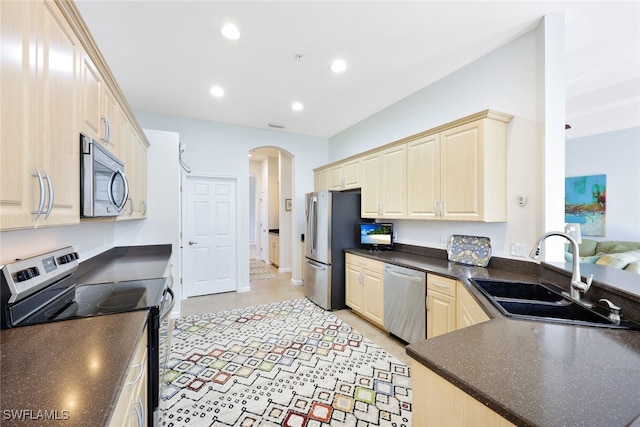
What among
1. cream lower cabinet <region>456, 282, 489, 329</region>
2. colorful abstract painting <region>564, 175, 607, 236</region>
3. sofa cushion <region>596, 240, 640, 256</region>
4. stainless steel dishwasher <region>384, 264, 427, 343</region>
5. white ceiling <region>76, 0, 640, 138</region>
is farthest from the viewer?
colorful abstract painting <region>564, 175, 607, 236</region>

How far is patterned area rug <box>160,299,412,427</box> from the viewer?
184cm

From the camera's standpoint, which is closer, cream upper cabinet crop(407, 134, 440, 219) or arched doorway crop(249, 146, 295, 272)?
cream upper cabinet crop(407, 134, 440, 219)

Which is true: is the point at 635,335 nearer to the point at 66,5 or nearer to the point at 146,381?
the point at 146,381

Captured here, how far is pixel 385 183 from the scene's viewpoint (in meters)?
3.39

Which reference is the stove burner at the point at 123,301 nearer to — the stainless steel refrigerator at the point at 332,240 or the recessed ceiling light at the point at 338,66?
the stainless steel refrigerator at the point at 332,240

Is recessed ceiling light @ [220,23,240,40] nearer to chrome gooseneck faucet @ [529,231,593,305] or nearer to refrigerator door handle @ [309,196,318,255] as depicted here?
refrigerator door handle @ [309,196,318,255]

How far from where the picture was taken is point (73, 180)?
3.92 feet

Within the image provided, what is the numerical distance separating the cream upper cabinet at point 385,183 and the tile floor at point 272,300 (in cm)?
139

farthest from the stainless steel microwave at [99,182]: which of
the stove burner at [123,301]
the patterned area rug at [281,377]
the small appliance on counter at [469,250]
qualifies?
the small appliance on counter at [469,250]

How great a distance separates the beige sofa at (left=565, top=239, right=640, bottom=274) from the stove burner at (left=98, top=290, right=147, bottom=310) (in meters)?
4.53

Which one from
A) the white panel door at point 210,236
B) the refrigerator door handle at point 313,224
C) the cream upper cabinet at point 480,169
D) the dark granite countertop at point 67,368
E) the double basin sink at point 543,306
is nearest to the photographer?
the dark granite countertop at point 67,368

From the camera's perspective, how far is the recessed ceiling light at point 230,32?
7.31ft

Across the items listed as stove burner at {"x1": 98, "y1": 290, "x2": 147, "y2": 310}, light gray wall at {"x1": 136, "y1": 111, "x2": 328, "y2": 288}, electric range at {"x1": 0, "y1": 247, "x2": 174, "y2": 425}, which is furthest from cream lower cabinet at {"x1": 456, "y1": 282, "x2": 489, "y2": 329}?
light gray wall at {"x1": 136, "y1": 111, "x2": 328, "y2": 288}

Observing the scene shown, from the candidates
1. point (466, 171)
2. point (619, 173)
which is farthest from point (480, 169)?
point (619, 173)
